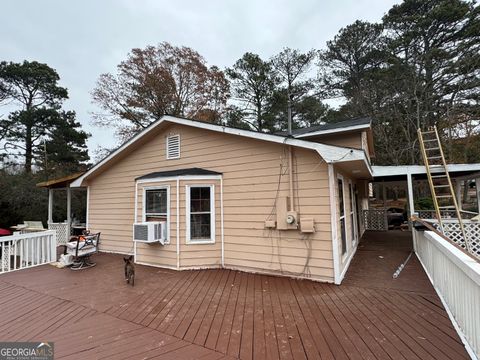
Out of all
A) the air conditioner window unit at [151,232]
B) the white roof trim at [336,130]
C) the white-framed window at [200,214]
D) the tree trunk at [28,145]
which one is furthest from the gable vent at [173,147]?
the tree trunk at [28,145]

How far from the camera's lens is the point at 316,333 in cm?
261

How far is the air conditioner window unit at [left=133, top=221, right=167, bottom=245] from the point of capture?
5.23 m

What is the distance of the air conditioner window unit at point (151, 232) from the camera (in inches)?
206

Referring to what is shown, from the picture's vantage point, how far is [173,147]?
20.6ft

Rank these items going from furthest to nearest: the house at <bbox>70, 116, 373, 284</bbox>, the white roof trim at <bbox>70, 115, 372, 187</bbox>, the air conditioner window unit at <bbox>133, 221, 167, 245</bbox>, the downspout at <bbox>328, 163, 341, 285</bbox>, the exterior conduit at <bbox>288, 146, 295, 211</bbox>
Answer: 1. the air conditioner window unit at <bbox>133, 221, 167, 245</bbox>
2. the exterior conduit at <bbox>288, 146, 295, 211</bbox>
3. the house at <bbox>70, 116, 373, 284</bbox>
4. the downspout at <bbox>328, 163, 341, 285</bbox>
5. the white roof trim at <bbox>70, 115, 372, 187</bbox>

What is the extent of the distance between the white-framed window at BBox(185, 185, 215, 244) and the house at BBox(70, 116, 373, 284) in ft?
0.07

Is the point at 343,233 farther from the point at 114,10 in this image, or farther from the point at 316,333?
the point at 114,10

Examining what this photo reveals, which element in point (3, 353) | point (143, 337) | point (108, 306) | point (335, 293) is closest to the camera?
point (3, 353)

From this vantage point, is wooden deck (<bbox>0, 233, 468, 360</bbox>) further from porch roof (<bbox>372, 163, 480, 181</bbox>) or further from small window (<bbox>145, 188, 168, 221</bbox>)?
porch roof (<bbox>372, 163, 480, 181</bbox>)

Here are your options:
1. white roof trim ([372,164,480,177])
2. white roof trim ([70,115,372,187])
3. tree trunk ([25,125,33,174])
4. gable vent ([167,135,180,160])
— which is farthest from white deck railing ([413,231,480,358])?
tree trunk ([25,125,33,174])

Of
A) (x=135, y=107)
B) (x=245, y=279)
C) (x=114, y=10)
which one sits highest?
(x=114, y=10)

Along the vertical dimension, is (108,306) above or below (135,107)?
below

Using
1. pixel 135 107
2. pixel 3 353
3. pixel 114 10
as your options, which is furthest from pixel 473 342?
pixel 135 107

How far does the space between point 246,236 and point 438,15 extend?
653 inches
